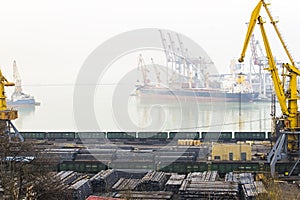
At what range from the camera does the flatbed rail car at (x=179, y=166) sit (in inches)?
367

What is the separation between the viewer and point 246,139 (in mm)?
14516

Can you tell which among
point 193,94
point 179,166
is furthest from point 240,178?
point 193,94

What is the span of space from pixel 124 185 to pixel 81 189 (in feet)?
3.03

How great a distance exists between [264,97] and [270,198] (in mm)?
38716

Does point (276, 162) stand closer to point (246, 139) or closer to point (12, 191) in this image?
point (246, 139)

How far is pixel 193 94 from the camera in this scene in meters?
38.1

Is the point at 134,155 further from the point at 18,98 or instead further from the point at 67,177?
the point at 18,98

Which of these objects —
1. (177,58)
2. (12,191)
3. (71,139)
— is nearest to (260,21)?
(12,191)

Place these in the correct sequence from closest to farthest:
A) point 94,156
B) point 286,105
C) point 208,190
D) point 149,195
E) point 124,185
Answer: point 208,190, point 149,195, point 124,185, point 286,105, point 94,156

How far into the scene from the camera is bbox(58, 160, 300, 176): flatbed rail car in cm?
931

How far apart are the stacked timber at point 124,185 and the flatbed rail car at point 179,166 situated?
3.78 ft

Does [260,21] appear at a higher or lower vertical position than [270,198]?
higher

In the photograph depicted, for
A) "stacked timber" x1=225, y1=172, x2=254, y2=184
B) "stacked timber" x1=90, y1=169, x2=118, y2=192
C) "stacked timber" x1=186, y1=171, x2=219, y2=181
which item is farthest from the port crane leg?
"stacked timber" x1=90, y1=169, x2=118, y2=192

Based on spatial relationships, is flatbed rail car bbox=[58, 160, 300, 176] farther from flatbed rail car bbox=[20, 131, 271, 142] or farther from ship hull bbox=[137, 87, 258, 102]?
ship hull bbox=[137, 87, 258, 102]
